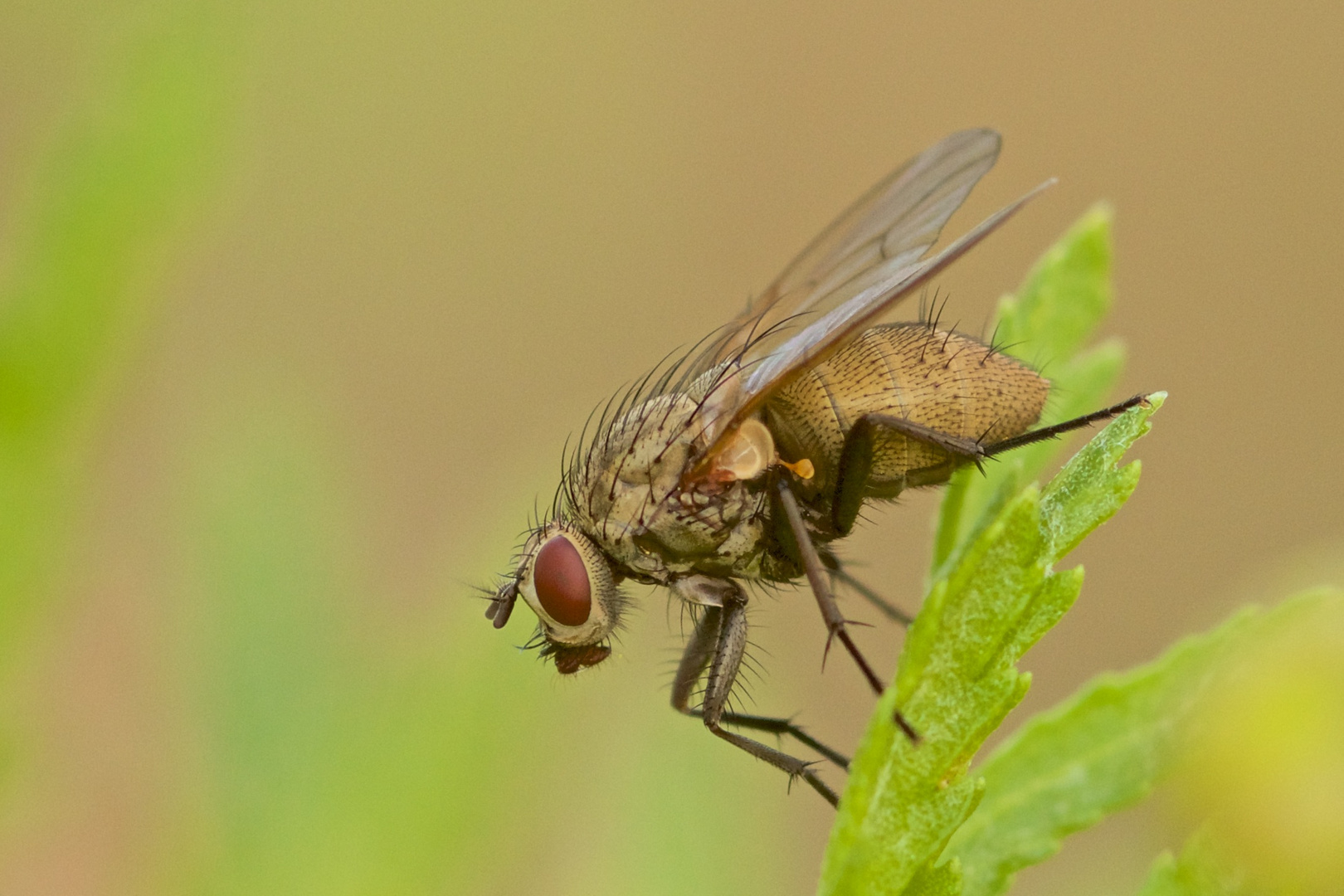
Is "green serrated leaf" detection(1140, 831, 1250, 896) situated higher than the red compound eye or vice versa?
"green serrated leaf" detection(1140, 831, 1250, 896)

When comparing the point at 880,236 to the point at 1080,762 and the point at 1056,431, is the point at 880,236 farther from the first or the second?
the point at 1080,762

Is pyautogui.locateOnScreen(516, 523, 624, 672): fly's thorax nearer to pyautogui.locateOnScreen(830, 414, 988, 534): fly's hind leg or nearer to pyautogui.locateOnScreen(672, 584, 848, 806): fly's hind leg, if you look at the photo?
pyautogui.locateOnScreen(672, 584, 848, 806): fly's hind leg

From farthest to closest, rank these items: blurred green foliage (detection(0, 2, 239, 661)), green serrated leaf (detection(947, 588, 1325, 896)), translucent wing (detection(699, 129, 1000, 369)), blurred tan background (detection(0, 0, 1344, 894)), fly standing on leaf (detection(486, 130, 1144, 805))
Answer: blurred tan background (detection(0, 0, 1344, 894))
translucent wing (detection(699, 129, 1000, 369))
fly standing on leaf (detection(486, 130, 1144, 805))
blurred green foliage (detection(0, 2, 239, 661))
green serrated leaf (detection(947, 588, 1325, 896))

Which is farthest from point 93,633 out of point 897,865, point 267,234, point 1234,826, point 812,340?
point 267,234

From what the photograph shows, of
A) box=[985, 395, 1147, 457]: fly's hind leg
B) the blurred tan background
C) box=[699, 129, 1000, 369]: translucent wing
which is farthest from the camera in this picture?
the blurred tan background

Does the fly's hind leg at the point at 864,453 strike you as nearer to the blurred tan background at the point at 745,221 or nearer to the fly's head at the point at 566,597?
the fly's head at the point at 566,597

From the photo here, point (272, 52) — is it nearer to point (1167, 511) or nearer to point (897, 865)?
point (1167, 511)

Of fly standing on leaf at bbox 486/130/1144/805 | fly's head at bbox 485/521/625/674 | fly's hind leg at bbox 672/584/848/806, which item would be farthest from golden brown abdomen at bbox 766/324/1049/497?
fly's head at bbox 485/521/625/674
